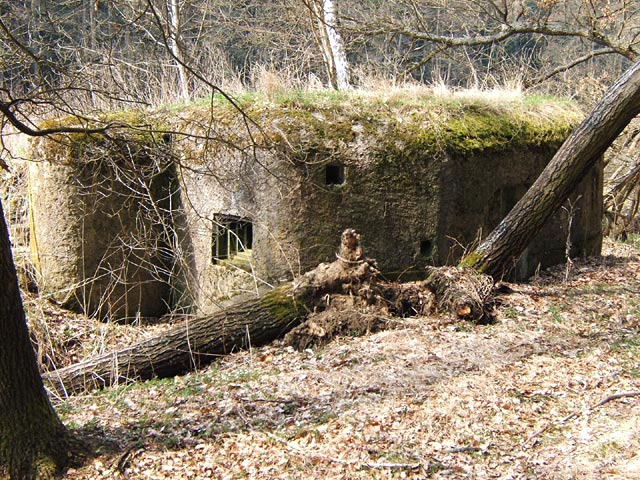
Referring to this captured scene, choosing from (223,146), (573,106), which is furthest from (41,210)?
(573,106)

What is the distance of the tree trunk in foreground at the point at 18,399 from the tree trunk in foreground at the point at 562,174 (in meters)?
4.89

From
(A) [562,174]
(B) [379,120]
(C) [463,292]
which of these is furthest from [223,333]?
(A) [562,174]

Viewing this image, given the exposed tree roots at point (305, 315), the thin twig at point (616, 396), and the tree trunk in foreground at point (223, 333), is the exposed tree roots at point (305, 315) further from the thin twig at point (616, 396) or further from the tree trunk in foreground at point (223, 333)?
the thin twig at point (616, 396)

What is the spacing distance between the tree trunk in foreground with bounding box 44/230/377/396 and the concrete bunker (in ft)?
2.18

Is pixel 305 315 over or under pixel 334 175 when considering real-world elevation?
under

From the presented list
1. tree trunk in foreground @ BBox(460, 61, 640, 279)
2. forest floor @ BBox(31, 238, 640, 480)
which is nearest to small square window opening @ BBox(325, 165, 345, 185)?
tree trunk in foreground @ BBox(460, 61, 640, 279)

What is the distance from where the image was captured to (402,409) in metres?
4.97

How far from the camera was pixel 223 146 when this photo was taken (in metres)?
7.74

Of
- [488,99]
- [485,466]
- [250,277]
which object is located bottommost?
[485,466]

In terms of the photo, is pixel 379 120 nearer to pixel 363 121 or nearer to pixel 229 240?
pixel 363 121

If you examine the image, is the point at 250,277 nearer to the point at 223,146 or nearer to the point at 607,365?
the point at 223,146

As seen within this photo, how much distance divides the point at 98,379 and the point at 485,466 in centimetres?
370

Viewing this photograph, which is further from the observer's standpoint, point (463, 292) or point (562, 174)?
point (562, 174)

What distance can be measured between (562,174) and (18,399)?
596 centimetres
